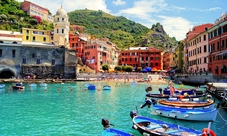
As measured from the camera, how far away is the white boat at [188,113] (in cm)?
1673

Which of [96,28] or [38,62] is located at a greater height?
[96,28]

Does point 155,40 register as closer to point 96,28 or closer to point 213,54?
point 96,28

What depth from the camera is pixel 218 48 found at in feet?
151

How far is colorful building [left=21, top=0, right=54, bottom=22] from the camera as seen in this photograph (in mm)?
109312

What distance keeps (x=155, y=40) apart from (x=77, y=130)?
139m

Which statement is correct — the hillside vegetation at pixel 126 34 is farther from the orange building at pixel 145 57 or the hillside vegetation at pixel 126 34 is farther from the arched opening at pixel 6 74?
the arched opening at pixel 6 74

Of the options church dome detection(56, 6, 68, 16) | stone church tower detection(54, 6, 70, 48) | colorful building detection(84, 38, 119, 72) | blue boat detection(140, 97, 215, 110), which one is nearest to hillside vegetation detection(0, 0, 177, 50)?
stone church tower detection(54, 6, 70, 48)

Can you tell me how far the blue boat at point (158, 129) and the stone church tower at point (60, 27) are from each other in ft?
211

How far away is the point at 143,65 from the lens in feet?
320

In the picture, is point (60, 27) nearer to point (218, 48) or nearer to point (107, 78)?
point (107, 78)

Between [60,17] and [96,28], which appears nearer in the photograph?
[60,17]

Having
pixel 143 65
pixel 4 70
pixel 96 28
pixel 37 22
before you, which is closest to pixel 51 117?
pixel 4 70

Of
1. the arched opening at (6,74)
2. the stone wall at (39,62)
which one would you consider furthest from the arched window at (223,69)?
the arched opening at (6,74)

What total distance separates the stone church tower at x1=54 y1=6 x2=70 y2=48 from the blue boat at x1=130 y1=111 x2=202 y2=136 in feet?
211
